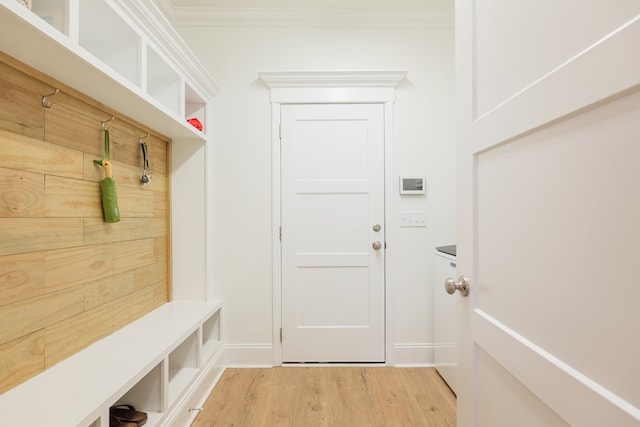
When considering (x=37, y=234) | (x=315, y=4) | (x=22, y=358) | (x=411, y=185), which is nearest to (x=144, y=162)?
(x=37, y=234)

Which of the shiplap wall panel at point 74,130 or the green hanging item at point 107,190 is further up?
the shiplap wall panel at point 74,130

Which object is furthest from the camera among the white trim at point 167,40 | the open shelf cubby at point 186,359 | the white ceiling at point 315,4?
the white ceiling at point 315,4

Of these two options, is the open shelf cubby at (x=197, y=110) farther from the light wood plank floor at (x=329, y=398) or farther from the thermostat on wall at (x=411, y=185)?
the light wood plank floor at (x=329, y=398)

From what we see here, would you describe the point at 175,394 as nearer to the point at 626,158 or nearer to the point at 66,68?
the point at 66,68

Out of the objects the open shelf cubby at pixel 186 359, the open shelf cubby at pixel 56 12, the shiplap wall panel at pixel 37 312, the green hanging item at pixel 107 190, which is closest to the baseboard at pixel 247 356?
the open shelf cubby at pixel 186 359

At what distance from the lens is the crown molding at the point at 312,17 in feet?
7.67

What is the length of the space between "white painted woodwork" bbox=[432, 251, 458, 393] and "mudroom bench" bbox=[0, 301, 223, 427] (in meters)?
1.54

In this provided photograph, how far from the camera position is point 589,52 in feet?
1.65

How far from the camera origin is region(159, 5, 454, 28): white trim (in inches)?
92.0

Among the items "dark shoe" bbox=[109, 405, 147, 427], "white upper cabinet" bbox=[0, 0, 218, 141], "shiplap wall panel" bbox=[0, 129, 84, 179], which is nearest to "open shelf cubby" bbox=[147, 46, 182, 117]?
"white upper cabinet" bbox=[0, 0, 218, 141]

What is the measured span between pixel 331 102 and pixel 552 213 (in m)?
1.95

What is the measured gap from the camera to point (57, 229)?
1.30 metres

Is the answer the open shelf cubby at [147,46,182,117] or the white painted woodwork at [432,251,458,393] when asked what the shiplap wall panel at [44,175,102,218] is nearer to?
the open shelf cubby at [147,46,182,117]

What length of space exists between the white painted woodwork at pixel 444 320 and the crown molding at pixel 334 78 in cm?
131
